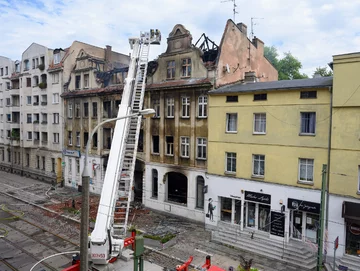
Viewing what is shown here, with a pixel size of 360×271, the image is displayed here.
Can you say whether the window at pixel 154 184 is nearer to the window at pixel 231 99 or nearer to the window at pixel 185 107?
the window at pixel 185 107

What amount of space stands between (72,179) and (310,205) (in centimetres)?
2894

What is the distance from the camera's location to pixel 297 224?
19203 millimetres

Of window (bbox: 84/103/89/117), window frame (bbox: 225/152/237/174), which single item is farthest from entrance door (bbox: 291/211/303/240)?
window (bbox: 84/103/89/117)

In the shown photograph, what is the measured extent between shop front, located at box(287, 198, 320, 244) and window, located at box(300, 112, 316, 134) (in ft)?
15.2

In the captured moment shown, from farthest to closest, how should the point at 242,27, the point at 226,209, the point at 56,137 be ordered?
1. the point at 56,137
2. the point at 242,27
3. the point at 226,209

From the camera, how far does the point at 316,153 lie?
1814 cm

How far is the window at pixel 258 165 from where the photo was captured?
20509 mm

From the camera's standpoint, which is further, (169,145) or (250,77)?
(169,145)

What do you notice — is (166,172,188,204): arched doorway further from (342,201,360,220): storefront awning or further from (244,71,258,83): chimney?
(342,201,360,220): storefront awning

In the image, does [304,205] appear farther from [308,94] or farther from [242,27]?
[242,27]

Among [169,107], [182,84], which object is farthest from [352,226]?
[169,107]

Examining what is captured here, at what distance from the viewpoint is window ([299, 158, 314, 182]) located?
1845cm

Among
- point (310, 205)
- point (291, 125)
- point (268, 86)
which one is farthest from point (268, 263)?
point (268, 86)

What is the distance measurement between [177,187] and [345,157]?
14.2 m
